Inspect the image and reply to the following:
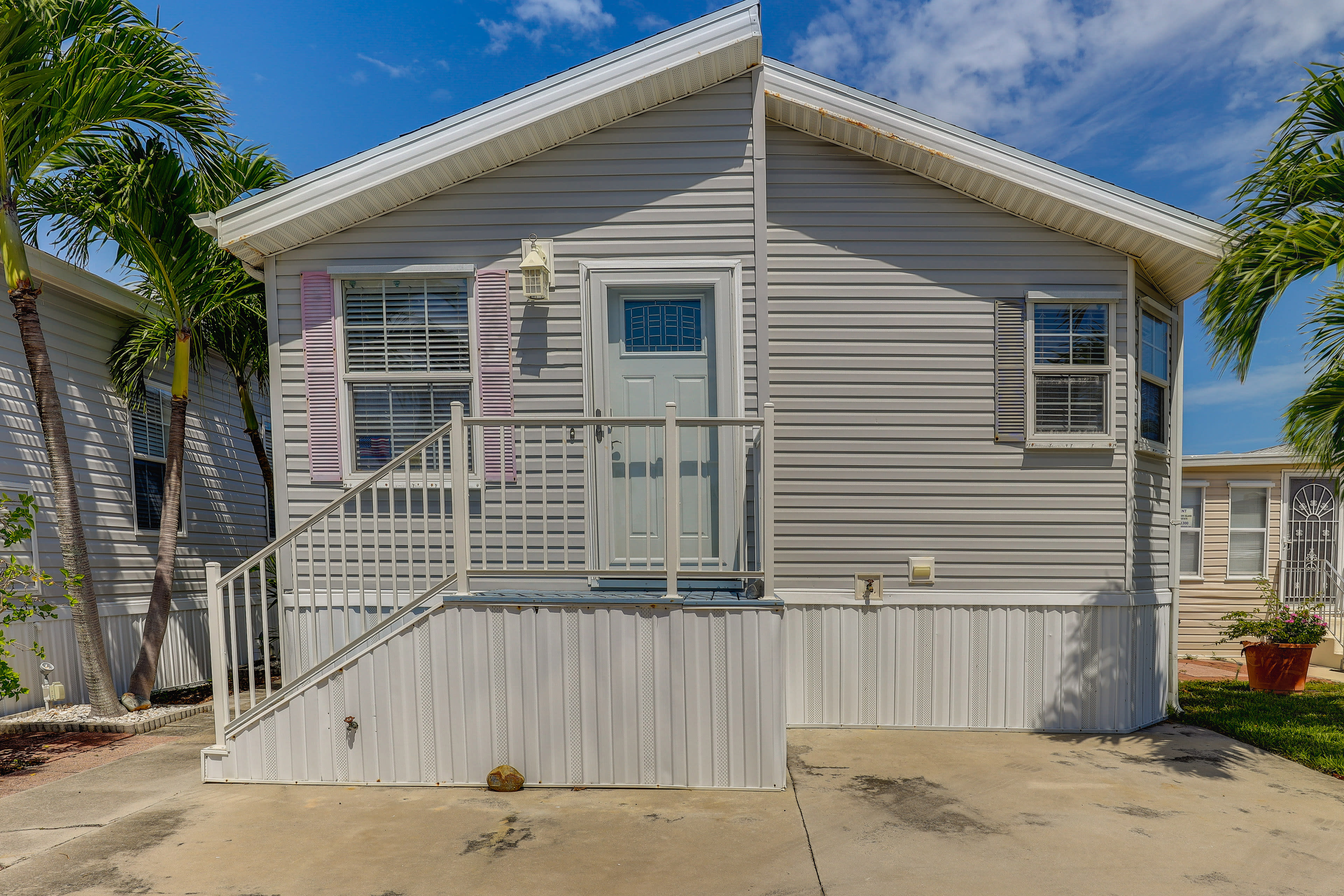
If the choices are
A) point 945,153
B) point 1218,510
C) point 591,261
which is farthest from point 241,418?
point 1218,510

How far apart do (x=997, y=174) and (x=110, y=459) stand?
8325 millimetres

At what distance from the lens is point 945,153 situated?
5258mm

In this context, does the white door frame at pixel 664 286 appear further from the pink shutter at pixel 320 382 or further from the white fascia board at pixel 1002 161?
the pink shutter at pixel 320 382

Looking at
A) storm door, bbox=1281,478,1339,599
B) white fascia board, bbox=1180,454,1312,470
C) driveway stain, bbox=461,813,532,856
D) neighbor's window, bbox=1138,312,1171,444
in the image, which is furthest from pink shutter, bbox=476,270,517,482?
storm door, bbox=1281,478,1339,599

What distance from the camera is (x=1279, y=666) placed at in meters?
7.01

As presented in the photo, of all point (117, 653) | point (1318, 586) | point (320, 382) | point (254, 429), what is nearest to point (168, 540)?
point (117, 653)

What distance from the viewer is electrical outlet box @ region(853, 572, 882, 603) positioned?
5500mm

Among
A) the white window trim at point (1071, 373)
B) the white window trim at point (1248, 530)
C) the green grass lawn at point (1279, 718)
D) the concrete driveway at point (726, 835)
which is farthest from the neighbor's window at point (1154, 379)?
the white window trim at point (1248, 530)

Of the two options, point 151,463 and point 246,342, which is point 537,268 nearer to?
point 246,342

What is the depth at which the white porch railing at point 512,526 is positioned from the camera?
14.0ft

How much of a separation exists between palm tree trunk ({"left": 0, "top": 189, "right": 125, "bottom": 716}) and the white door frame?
403 cm

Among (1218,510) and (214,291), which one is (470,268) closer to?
(214,291)

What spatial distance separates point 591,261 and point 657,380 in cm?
95

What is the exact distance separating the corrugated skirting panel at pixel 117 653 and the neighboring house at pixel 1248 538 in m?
11.6
